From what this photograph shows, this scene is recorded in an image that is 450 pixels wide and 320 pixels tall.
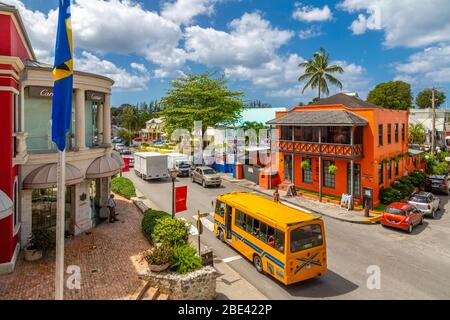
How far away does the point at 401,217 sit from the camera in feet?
58.0

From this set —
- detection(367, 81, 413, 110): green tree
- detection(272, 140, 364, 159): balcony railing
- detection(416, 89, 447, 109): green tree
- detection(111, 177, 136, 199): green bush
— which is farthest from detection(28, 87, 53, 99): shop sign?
detection(416, 89, 447, 109): green tree

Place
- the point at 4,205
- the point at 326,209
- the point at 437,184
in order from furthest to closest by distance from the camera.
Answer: the point at 437,184 → the point at 326,209 → the point at 4,205

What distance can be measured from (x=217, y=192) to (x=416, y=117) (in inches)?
2439

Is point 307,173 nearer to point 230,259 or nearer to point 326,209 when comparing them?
point 326,209

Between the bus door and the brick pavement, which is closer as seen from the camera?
the brick pavement

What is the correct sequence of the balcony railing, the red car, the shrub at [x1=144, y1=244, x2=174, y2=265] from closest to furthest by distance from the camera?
the shrub at [x1=144, y1=244, x2=174, y2=265]
the red car
the balcony railing

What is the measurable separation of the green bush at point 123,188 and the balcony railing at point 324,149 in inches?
526

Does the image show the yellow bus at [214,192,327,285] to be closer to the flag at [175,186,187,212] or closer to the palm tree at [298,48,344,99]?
the flag at [175,186,187,212]

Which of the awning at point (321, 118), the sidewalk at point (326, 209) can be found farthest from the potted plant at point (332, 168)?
the awning at point (321, 118)

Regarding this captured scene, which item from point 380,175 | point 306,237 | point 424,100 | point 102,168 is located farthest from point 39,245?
point 424,100

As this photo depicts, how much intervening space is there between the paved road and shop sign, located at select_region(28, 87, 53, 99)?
33.1 feet

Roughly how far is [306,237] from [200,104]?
31.7 meters

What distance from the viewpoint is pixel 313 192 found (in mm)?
26594

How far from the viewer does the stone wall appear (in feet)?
32.3
